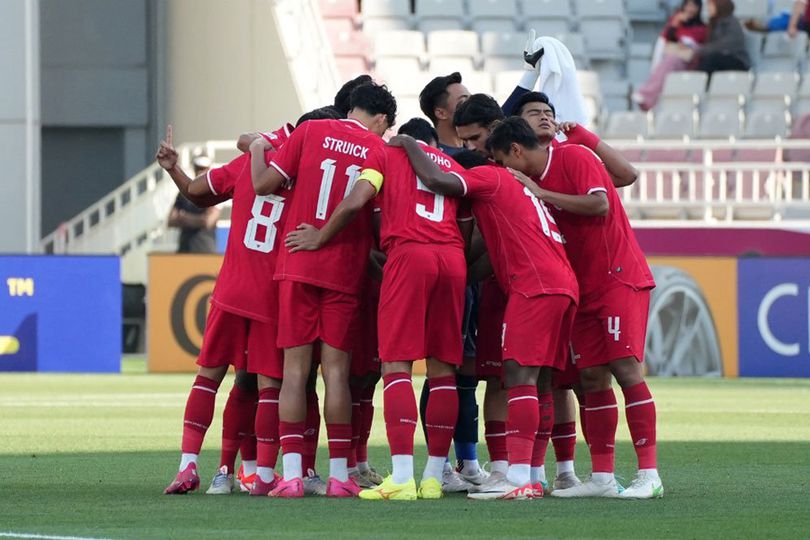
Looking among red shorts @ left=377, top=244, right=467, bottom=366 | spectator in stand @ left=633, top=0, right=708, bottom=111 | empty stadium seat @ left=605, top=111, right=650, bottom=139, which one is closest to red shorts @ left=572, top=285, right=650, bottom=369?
red shorts @ left=377, top=244, right=467, bottom=366

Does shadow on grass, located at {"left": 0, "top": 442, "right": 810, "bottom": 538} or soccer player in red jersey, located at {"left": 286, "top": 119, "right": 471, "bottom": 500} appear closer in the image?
shadow on grass, located at {"left": 0, "top": 442, "right": 810, "bottom": 538}

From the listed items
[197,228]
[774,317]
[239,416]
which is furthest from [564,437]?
[197,228]

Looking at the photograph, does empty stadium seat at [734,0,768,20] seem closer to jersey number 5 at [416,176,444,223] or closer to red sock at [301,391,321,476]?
red sock at [301,391,321,476]

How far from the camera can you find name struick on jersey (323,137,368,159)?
8.75 m

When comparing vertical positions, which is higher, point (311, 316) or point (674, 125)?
point (674, 125)

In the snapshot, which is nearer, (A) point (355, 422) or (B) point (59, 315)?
(A) point (355, 422)

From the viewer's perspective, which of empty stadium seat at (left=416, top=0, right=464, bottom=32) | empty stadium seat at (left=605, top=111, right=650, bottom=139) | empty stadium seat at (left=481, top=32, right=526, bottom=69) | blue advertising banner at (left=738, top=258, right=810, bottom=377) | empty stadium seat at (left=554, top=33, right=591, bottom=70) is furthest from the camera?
empty stadium seat at (left=416, top=0, right=464, bottom=32)

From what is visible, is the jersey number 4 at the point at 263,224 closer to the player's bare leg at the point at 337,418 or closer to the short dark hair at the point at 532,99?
the player's bare leg at the point at 337,418

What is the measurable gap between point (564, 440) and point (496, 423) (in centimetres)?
35

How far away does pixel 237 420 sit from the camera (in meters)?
9.08

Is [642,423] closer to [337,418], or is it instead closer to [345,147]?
[337,418]

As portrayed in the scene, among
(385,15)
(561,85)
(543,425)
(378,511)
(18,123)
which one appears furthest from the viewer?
(385,15)

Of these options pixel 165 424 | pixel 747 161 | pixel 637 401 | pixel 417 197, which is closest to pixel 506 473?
pixel 637 401

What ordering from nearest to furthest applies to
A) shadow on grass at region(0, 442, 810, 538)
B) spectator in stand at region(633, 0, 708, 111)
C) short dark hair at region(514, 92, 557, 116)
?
1. shadow on grass at region(0, 442, 810, 538)
2. short dark hair at region(514, 92, 557, 116)
3. spectator in stand at region(633, 0, 708, 111)
